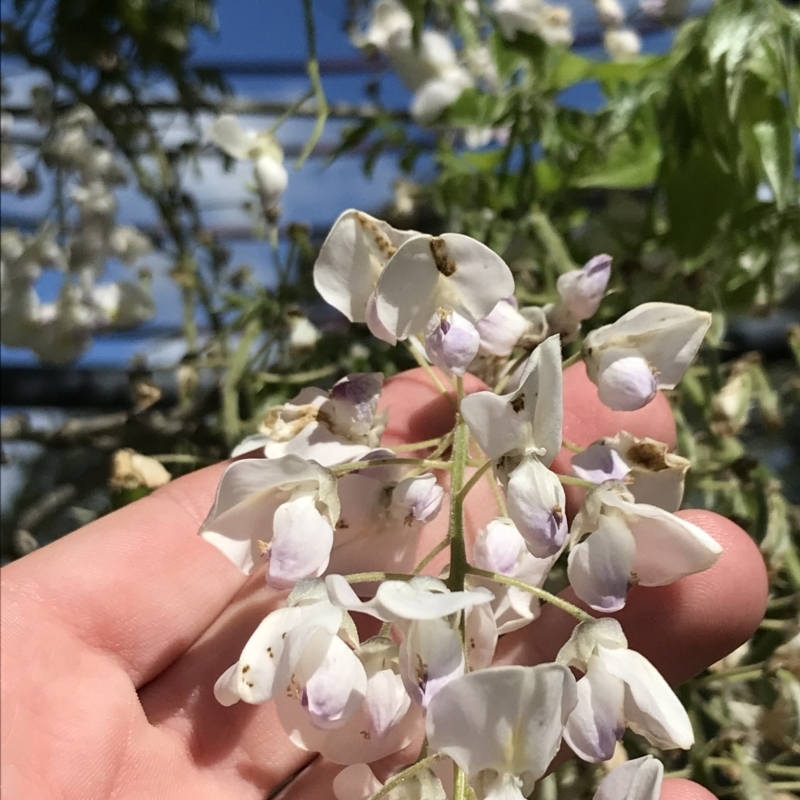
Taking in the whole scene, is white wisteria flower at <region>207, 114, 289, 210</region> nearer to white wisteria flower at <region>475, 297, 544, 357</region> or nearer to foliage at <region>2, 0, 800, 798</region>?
foliage at <region>2, 0, 800, 798</region>

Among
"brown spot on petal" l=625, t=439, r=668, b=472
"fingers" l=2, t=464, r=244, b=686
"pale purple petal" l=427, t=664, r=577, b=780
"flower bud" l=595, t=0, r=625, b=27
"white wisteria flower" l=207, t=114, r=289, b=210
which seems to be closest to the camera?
"pale purple petal" l=427, t=664, r=577, b=780

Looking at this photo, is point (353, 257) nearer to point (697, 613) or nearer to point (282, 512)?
point (282, 512)

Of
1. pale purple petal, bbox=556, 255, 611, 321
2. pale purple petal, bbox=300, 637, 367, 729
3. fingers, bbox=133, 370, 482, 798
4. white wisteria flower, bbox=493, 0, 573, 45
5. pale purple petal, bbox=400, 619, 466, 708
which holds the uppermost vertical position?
white wisteria flower, bbox=493, 0, 573, 45

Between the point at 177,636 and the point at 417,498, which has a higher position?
the point at 417,498

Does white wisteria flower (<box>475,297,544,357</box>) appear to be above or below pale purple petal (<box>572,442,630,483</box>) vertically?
above

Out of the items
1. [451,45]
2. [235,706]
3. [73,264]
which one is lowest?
[235,706]

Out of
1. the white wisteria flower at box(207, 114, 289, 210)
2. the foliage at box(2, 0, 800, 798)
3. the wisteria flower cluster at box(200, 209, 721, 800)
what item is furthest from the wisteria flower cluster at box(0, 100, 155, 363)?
the wisteria flower cluster at box(200, 209, 721, 800)

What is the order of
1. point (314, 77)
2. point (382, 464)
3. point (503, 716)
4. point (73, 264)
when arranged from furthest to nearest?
point (73, 264) < point (314, 77) < point (382, 464) < point (503, 716)

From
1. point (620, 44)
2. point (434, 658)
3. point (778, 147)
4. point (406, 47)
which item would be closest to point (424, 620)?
point (434, 658)

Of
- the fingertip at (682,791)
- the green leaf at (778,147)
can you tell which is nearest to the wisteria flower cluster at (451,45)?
the green leaf at (778,147)
